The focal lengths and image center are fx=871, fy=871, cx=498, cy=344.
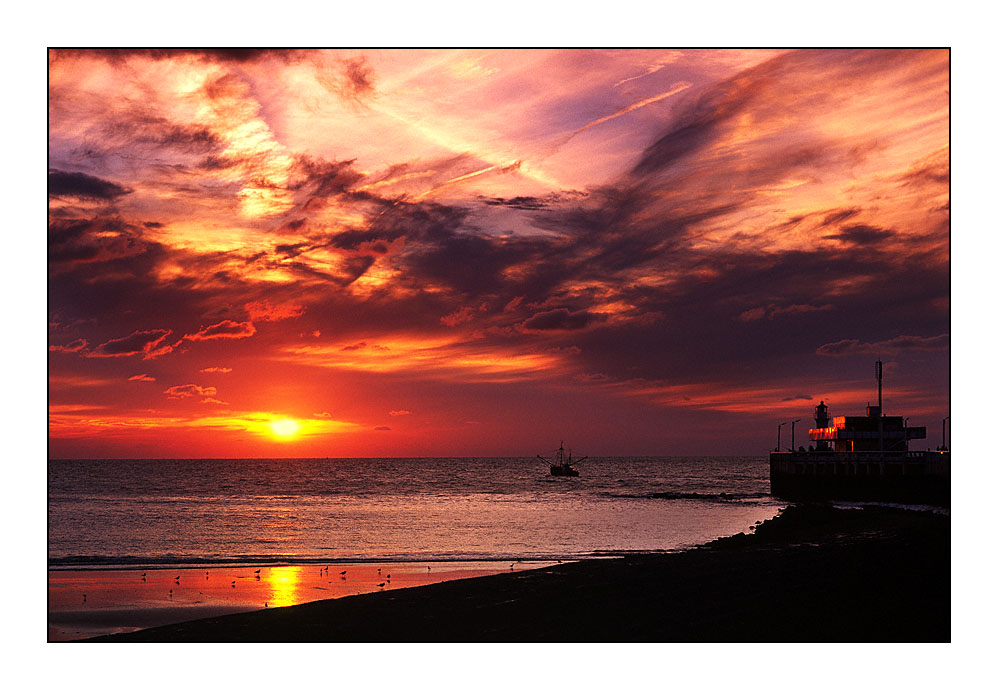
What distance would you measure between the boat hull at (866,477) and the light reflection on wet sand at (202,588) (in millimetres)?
40163

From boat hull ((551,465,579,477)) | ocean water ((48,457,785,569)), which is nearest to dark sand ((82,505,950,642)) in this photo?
ocean water ((48,457,785,569))

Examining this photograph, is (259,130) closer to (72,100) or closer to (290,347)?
(72,100)

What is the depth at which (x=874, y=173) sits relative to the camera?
1655 cm

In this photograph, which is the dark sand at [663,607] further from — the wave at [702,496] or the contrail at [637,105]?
the wave at [702,496]

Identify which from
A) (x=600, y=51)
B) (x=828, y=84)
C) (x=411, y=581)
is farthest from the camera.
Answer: (x=411, y=581)

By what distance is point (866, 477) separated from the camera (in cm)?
6219

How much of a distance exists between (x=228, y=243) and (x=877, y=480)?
5394 cm

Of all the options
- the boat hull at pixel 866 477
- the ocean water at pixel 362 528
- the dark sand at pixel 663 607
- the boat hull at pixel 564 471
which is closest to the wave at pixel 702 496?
the ocean water at pixel 362 528

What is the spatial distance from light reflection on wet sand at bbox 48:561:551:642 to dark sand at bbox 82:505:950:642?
283 cm

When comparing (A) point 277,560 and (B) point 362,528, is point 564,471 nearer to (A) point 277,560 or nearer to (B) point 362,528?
(B) point 362,528

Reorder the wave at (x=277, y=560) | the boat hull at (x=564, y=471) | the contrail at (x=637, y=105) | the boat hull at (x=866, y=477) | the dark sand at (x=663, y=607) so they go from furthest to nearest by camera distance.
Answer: the boat hull at (x=564, y=471)
the boat hull at (x=866, y=477)
the wave at (x=277, y=560)
the contrail at (x=637, y=105)
the dark sand at (x=663, y=607)

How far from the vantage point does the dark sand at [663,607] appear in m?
12.8

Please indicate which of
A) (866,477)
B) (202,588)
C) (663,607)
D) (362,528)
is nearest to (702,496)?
(866,477)
